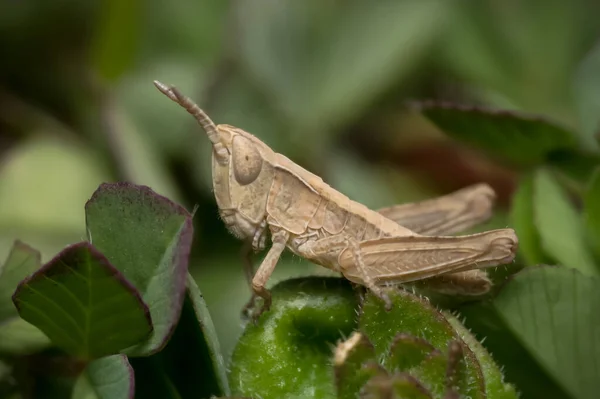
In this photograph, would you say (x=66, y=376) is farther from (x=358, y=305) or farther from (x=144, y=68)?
(x=144, y=68)

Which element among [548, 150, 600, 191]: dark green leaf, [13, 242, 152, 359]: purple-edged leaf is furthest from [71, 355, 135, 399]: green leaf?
[548, 150, 600, 191]: dark green leaf

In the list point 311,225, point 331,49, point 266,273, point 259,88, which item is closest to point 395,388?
point 266,273

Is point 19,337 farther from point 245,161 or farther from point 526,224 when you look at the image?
point 526,224

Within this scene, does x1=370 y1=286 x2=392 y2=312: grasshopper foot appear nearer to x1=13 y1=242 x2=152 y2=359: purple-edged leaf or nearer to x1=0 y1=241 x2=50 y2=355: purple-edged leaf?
x1=13 y1=242 x2=152 y2=359: purple-edged leaf

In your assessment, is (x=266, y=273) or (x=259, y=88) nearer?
(x=266, y=273)

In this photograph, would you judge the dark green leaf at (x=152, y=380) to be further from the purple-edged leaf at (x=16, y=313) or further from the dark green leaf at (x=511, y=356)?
the dark green leaf at (x=511, y=356)

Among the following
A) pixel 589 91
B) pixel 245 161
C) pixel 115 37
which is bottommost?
pixel 115 37
